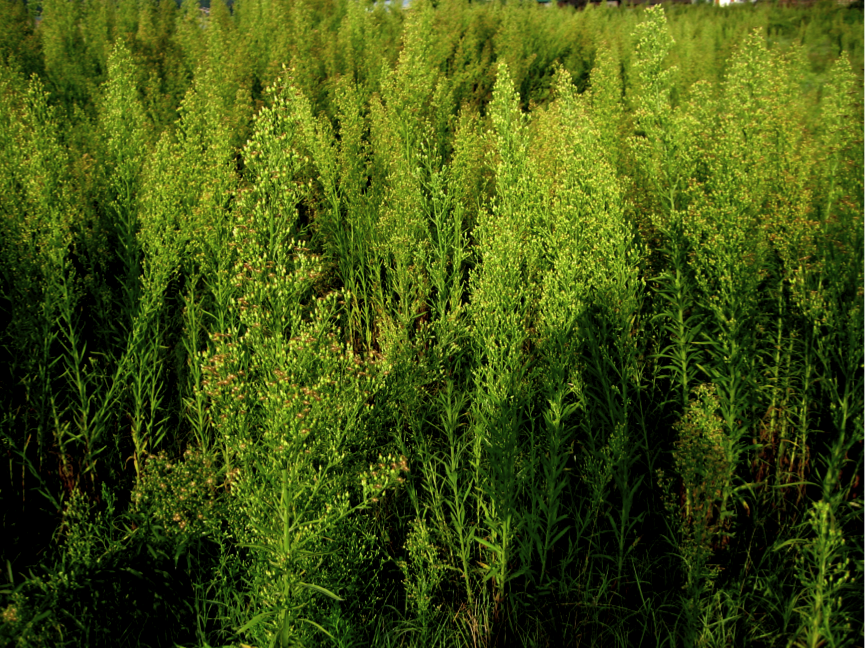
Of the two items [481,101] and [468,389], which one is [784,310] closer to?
[468,389]

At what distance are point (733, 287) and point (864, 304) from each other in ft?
1.80

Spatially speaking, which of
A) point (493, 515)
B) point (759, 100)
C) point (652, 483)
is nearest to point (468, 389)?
point (493, 515)

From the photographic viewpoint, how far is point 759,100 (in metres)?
3.52

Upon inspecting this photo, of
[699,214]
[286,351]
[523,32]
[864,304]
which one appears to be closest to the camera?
[286,351]

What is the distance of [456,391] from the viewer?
3.52m

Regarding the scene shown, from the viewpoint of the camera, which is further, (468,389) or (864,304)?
(468,389)

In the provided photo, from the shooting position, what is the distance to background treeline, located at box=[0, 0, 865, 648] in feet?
8.17

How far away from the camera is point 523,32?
7.70 m

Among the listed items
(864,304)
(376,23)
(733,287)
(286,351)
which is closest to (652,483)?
(733,287)

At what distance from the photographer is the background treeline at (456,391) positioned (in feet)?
8.17

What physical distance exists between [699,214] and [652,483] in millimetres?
1477

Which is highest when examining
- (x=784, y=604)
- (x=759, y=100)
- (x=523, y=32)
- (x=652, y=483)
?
(x=523, y=32)

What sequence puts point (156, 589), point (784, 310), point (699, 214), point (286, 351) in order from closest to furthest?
point (286, 351) → point (156, 589) → point (699, 214) → point (784, 310)

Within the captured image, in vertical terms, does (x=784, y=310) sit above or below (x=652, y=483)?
above
